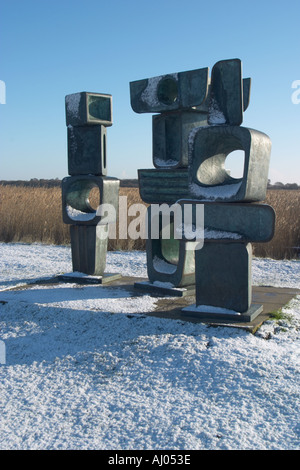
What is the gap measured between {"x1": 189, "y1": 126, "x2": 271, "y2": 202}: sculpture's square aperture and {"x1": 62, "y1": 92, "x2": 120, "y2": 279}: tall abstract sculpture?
150cm

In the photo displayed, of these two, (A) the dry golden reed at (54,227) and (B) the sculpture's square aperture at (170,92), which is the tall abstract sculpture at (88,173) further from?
(A) the dry golden reed at (54,227)

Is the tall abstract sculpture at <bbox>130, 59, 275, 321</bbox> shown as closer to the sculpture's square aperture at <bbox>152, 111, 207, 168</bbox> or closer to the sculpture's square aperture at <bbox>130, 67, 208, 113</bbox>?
the sculpture's square aperture at <bbox>130, 67, 208, 113</bbox>

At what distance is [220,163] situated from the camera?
3793 millimetres

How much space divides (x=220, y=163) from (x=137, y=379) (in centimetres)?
179

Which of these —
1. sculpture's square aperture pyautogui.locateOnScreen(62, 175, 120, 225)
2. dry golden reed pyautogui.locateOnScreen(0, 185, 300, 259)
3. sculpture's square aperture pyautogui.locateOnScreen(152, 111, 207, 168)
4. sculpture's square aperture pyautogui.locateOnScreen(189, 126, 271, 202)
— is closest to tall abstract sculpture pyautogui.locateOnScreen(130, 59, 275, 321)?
sculpture's square aperture pyautogui.locateOnScreen(189, 126, 271, 202)

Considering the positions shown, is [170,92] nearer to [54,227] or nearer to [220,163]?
[220,163]

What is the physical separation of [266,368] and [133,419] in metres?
0.86

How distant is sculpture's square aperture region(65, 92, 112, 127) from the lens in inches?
194

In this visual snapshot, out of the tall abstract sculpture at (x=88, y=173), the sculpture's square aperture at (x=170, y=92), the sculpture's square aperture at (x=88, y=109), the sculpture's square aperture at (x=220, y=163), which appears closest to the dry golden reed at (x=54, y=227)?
the tall abstract sculpture at (x=88, y=173)

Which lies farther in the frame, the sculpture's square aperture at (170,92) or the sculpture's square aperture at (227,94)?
the sculpture's square aperture at (170,92)

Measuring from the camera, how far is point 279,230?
7070mm

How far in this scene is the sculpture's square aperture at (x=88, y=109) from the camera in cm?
492

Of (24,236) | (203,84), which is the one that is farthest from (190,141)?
(24,236)

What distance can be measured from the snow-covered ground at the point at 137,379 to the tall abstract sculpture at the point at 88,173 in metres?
0.91
